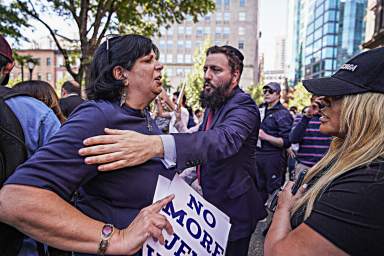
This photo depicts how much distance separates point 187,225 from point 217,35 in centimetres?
7643

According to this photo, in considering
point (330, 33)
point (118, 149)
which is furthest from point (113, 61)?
point (330, 33)

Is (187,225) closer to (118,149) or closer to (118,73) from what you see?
(118,149)

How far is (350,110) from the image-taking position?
142cm

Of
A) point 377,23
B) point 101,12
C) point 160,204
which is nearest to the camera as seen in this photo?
point 160,204

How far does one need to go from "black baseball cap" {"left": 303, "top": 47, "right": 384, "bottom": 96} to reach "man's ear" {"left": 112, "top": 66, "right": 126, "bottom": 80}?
94 cm

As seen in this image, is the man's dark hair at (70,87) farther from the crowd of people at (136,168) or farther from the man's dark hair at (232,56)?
the crowd of people at (136,168)

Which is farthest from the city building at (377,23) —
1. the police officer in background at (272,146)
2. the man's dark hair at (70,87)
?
the man's dark hair at (70,87)

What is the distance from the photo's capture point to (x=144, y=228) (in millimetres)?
1387

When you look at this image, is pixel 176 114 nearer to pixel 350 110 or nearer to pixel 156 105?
Answer: pixel 156 105

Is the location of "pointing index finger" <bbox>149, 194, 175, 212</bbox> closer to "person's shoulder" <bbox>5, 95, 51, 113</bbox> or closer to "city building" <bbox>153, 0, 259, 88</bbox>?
"person's shoulder" <bbox>5, 95, 51, 113</bbox>

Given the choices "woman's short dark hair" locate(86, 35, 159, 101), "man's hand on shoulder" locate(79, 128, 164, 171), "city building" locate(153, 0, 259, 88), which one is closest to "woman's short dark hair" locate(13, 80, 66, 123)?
"woman's short dark hair" locate(86, 35, 159, 101)

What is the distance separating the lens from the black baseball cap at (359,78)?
136 centimetres

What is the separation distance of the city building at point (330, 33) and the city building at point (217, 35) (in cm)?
1184

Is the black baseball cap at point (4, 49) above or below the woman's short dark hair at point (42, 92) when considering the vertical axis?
above
